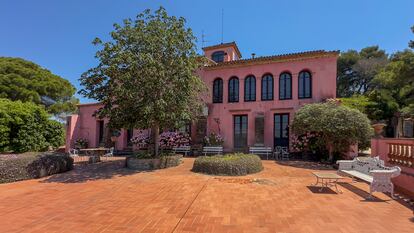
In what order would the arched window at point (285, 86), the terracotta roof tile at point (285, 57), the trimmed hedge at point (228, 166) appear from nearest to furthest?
the trimmed hedge at point (228, 166) < the terracotta roof tile at point (285, 57) < the arched window at point (285, 86)

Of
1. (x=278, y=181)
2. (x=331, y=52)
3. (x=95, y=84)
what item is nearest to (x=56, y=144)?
(x=95, y=84)

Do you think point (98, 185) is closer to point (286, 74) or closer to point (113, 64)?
point (113, 64)

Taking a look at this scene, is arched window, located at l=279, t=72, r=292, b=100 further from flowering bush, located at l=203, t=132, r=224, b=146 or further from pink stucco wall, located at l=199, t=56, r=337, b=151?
flowering bush, located at l=203, t=132, r=224, b=146

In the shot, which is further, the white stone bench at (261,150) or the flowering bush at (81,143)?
the flowering bush at (81,143)

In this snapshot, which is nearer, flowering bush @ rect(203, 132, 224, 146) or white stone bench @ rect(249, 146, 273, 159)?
white stone bench @ rect(249, 146, 273, 159)

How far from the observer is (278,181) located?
8938mm

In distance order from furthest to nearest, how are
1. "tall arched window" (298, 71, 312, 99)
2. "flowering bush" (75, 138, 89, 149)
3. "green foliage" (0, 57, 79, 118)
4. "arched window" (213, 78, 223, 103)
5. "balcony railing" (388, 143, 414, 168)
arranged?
"green foliage" (0, 57, 79, 118), "flowering bush" (75, 138, 89, 149), "arched window" (213, 78, 223, 103), "tall arched window" (298, 71, 312, 99), "balcony railing" (388, 143, 414, 168)

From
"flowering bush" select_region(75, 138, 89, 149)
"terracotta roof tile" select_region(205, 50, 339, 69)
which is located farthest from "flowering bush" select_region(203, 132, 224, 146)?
"flowering bush" select_region(75, 138, 89, 149)

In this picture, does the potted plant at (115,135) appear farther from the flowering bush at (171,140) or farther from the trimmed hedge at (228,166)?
the trimmed hedge at (228,166)

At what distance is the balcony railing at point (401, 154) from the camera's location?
7.32m

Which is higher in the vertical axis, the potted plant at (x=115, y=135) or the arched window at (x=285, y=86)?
the arched window at (x=285, y=86)

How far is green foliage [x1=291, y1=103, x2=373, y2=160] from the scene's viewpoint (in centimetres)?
1245

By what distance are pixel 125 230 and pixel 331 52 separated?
50.0 feet

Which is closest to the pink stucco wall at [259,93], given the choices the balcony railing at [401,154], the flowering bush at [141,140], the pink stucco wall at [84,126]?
the flowering bush at [141,140]
